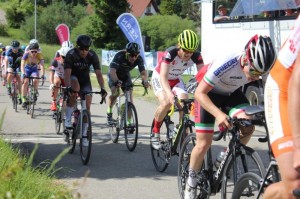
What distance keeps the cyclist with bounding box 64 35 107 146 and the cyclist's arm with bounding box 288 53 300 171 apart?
6.52 meters

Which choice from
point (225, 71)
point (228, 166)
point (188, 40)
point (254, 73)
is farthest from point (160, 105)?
point (254, 73)

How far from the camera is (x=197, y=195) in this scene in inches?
227

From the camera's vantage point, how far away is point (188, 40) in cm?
751

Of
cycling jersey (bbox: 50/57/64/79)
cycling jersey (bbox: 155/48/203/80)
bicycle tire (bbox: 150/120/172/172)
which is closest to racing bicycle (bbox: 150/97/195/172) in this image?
bicycle tire (bbox: 150/120/172/172)

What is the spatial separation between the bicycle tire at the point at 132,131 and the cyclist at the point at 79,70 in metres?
0.78

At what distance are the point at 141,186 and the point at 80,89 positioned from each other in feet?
9.95

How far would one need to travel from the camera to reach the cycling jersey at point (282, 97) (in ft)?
11.0

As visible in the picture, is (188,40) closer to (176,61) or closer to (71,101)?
(176,61)

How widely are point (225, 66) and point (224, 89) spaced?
1.57 feet

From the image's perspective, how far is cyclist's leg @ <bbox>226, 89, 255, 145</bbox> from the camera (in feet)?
17.2

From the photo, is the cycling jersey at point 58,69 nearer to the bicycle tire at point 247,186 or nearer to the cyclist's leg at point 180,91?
the cyclist's leg at point 180,91

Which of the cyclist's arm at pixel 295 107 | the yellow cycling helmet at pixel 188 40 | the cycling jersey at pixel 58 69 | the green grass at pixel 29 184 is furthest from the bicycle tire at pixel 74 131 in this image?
the cyclist's arm at pixel 295 107

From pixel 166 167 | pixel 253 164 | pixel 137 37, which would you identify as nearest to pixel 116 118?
pixel 166 167

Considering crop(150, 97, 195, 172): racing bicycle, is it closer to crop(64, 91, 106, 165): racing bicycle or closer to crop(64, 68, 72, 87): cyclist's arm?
crop(64, 91, 106, 165): racing bicycle
